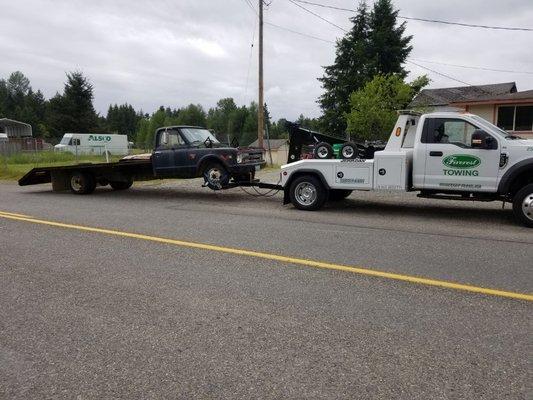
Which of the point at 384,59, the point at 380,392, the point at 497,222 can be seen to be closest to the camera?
the point at 380,392

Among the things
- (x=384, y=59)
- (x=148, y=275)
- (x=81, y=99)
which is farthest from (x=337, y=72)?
(x=148, y=275)

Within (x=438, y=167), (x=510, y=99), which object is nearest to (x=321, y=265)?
(x=438, y=167)

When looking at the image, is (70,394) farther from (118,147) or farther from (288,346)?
(118,147)

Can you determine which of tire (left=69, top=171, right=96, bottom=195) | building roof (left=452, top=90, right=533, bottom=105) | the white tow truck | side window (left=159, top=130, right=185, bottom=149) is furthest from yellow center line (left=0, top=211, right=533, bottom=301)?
building roof (left=452, top=90, right=533, bottom=105)

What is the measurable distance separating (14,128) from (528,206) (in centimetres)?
8808

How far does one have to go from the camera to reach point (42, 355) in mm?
3717

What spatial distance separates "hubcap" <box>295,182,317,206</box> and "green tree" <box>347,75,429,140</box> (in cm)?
2279

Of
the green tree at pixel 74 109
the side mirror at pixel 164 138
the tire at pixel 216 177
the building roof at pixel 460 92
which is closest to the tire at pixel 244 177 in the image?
the tire at pixel 216 177

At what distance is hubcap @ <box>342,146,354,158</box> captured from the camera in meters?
10.6

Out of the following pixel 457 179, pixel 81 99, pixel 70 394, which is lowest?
pixel 70 394

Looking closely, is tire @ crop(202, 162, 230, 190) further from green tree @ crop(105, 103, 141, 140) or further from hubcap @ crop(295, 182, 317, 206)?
green tree @ crop(105, 103, 141, 140)

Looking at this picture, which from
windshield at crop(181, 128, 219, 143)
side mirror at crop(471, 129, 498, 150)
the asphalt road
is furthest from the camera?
windshield at crop(181, 128, 219, 143)

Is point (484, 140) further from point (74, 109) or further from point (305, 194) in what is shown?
point (74, 109)

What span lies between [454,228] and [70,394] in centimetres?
708
